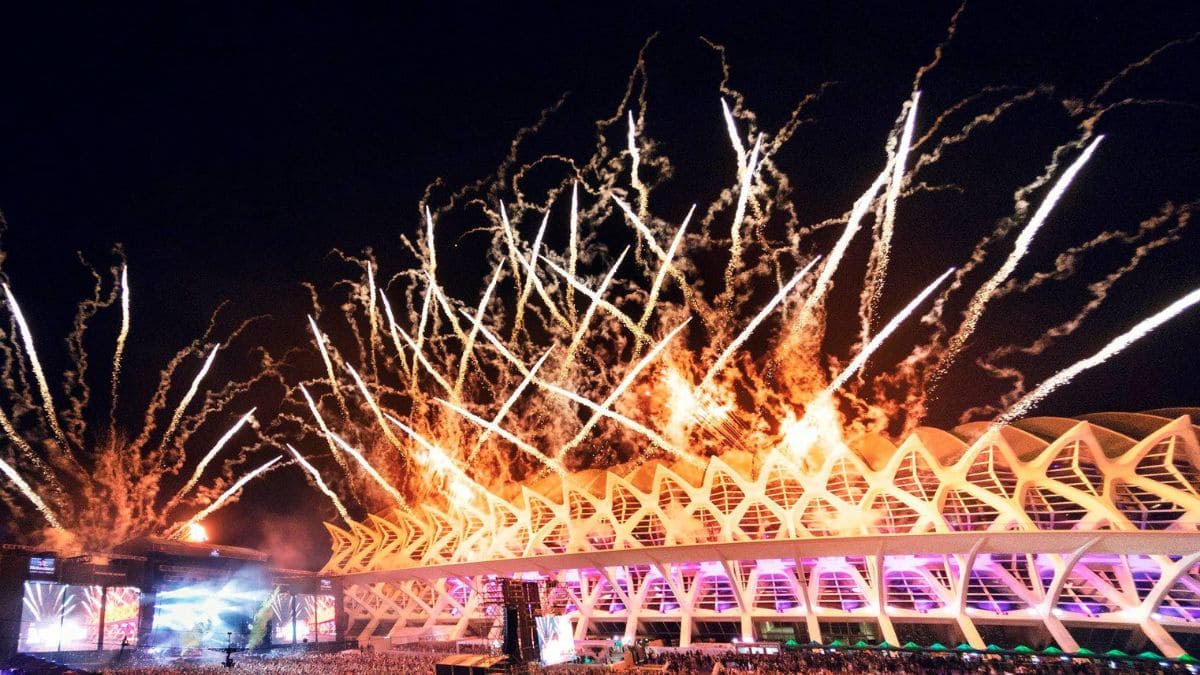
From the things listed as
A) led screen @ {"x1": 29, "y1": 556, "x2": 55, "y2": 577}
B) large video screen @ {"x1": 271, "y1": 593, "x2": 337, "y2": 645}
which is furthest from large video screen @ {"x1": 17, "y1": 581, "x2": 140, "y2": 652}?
large video screen @ {"x1": 271, "y1": 593, "x2": 337, "y2": 645}

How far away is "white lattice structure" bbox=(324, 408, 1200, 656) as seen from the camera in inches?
1185

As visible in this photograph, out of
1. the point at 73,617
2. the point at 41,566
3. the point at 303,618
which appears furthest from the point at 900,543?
the point at 41,566

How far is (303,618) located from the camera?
49.3 metres

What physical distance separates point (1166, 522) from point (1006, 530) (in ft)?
20.4

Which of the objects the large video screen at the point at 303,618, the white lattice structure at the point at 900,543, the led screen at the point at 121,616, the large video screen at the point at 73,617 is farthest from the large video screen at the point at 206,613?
the white lattice structure at the point at 900,543

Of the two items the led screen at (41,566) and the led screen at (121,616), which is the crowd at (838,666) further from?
the led screen at (121,616)

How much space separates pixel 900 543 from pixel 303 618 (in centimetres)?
4147

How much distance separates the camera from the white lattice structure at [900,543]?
1185 inches

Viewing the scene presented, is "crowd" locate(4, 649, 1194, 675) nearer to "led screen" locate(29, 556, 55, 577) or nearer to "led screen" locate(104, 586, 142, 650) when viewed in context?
"led screen" locate(29, 556, 55, 577)

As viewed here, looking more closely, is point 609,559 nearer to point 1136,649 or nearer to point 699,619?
point 699,619

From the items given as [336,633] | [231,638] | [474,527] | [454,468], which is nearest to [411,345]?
[454,468]

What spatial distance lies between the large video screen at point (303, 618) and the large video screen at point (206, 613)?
3389 millimetres

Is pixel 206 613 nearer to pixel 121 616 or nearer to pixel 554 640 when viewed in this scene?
pixel 121 616

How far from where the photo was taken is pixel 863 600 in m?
37.3
